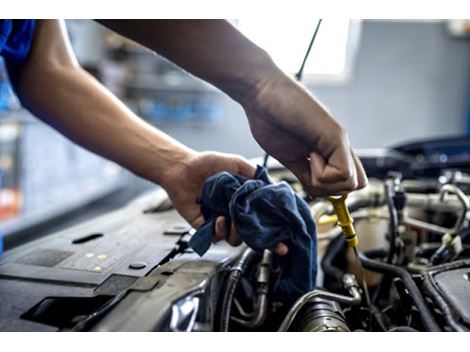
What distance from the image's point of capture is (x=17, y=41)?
0.77 m

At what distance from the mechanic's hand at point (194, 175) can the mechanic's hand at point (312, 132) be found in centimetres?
18

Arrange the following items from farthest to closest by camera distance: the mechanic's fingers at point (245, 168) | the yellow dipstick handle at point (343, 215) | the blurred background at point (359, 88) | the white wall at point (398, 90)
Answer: the white wall at point (398, 90)
the blurred background at point (359, 88)
the mechanic's fingers at point (245, 168)
the yellow dipstick handle at point (343, 215)

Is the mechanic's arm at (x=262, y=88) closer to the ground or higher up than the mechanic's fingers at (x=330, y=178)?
higher up

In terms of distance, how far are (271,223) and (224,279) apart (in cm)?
9

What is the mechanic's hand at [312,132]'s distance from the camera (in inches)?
19.2

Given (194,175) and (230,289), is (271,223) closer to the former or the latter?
(230,289)

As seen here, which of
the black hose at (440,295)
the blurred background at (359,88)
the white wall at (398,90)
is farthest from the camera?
the white wall at (398,90)

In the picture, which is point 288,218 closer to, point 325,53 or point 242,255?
point 242,255

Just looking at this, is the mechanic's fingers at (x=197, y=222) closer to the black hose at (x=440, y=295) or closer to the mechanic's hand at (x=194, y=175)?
the mechanic's hand at (x=194, y=175)

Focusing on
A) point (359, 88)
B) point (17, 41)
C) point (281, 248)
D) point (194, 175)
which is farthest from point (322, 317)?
point (359, 88)

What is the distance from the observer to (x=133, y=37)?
0.55m

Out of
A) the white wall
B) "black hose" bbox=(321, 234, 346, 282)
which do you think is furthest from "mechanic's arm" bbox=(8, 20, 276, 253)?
the white wall

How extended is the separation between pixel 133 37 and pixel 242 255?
32 cm

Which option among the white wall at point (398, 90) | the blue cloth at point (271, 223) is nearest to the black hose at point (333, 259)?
the blue cloth at point (271, 223)
